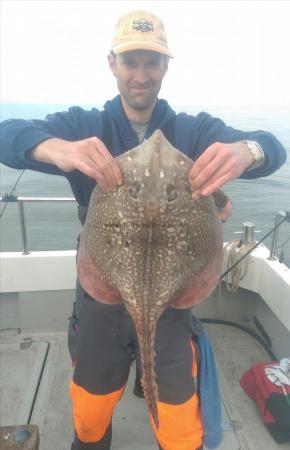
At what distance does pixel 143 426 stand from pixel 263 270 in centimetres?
216

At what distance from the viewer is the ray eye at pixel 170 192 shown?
1.62m

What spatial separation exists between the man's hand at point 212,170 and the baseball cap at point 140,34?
1.10 metres

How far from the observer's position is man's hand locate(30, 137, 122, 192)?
65.2 inches

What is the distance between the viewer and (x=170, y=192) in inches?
63.9

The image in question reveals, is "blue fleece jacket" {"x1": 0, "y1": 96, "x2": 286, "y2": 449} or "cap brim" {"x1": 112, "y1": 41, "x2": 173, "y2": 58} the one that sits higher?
"cap brim" {"x1": 112, "y1": 41, "x2": 173, "y2": 58}

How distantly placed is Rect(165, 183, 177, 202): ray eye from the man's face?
132cm

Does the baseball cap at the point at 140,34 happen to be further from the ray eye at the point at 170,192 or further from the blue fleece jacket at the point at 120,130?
the ray eye at the point at 170,192

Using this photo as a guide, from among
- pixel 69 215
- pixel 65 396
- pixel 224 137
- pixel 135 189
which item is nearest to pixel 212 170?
pixel 135 189

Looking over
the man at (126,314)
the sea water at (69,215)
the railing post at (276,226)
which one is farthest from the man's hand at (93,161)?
the sea water at (69,215)

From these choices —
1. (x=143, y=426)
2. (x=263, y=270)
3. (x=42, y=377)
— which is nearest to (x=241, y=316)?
(x=263, y=270)

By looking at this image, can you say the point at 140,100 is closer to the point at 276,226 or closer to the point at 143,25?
the point at 143,25

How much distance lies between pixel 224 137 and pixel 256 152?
1.97ft

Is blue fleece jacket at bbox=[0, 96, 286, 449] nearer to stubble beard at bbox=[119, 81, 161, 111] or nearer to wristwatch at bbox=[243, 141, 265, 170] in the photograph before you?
stubble beard at bbox=[119, 81, 161, 111]

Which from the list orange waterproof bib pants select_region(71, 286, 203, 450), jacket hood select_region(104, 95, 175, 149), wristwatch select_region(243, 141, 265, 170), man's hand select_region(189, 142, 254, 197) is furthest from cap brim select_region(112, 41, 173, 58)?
orange waterproof bib pants select_region(71, 286, 203, 450)
